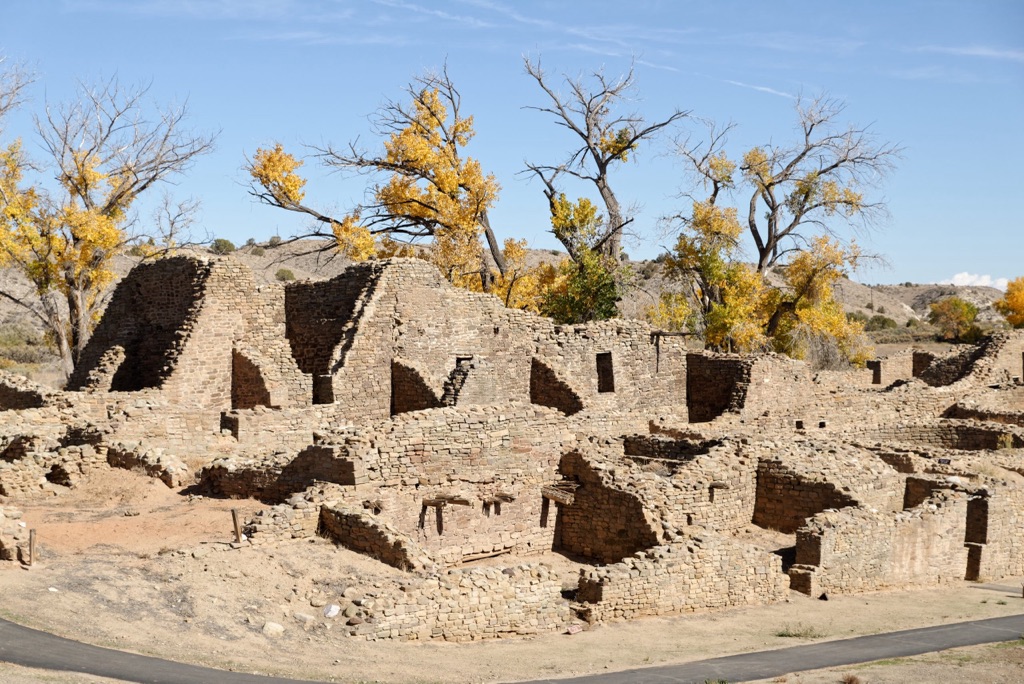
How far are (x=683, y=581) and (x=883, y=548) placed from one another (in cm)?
366

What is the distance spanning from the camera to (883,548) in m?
17.5

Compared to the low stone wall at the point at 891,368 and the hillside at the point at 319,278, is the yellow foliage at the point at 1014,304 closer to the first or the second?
the hillside at the point at 319,278

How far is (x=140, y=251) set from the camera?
3441 centimetres

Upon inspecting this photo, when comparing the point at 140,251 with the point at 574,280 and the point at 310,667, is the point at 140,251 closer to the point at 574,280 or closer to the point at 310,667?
the point at 574,280

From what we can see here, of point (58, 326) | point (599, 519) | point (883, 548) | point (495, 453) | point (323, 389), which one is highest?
point (58, 326)

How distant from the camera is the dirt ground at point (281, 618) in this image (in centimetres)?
1190

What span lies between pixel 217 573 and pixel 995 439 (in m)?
17.3

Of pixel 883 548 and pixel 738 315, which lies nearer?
pixel 883 548

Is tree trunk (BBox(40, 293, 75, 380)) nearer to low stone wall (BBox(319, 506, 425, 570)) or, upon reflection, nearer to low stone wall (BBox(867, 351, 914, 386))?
low stone wall (BBox(319, 506, 425, 570))

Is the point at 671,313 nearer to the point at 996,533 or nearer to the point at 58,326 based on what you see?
the point at 58,326

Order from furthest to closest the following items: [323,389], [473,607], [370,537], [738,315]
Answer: [738,315] < [323,389] < [370,537] < [473,607]

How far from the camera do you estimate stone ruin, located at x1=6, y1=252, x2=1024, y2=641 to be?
1531 centimetres

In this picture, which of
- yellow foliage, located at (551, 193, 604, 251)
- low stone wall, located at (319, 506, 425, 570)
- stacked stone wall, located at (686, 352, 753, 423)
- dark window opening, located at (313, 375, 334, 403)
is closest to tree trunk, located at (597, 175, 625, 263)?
yellow foliage, located at (551, 193, 604, 251)

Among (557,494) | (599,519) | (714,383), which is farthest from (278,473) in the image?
(714,383)
